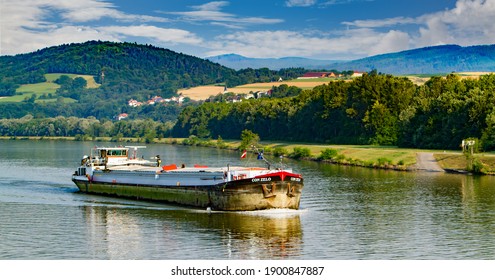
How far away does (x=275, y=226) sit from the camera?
51.6 metres

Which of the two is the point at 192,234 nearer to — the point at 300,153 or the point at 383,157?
the point at 383,157

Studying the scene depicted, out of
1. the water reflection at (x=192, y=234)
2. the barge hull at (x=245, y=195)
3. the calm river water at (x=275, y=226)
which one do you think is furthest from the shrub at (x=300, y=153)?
the water reflection at (x=192, y=234)

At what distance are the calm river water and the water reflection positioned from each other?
0.06 meters

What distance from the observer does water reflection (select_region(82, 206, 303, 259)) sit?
43844 millimetres

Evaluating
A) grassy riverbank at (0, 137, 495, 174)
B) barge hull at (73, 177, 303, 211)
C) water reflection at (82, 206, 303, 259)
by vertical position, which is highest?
grassy riverbank at (0, 137, 495, 174)

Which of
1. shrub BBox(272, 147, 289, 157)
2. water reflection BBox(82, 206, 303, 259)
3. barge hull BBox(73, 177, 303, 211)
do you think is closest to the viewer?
water reflection BBox(82, 206, 303, 259)

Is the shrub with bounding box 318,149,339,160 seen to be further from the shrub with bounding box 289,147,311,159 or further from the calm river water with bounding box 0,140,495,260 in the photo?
the calm river water with bounding box 0,140,495,260

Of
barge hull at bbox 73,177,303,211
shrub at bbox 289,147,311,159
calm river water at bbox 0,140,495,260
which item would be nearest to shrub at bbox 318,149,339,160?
shrub at bbox 289,147,311,159

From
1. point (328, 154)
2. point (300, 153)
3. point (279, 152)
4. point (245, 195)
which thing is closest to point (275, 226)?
point (245, 195)

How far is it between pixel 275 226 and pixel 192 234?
5.81m

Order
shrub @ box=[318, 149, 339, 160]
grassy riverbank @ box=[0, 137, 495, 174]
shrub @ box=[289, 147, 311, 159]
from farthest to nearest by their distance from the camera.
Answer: shrub @ box=[289, 147, 311, 159] → shrub @ box=[318, 149, 339, 160] → grassy riverbank @ box=[0, 137, 495, 174]

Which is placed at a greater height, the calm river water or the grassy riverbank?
the grassy riverbank

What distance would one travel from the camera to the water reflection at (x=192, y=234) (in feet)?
144
